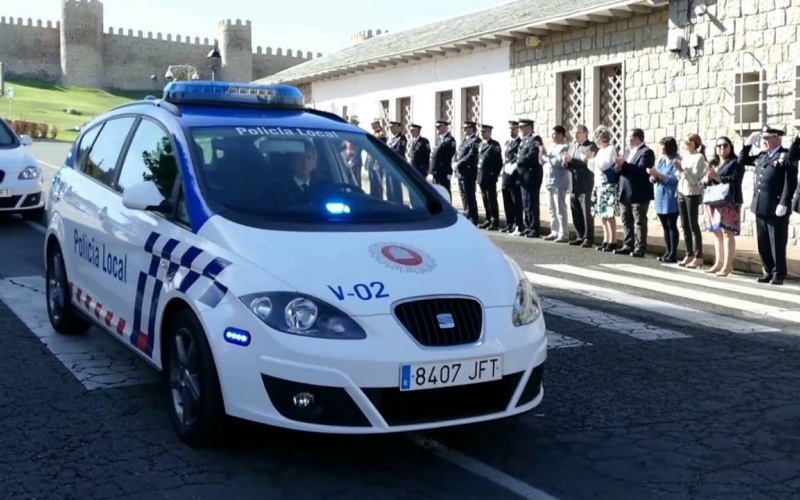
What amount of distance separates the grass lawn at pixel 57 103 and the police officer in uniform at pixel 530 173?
155 feet

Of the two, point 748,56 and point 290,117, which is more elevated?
point 748,56

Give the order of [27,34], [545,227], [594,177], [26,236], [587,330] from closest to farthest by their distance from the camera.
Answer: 1. [587,330]
2. [26,236]
3. [594,177]
4. [545,227]
5. [27,34]

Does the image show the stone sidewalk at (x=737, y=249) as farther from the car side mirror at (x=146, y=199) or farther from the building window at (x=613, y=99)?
the car side mirror at (x=146, y=199)

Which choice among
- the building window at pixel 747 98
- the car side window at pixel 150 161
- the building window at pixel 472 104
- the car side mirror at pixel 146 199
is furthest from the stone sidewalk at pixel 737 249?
the car side mirror at pixel 146 199

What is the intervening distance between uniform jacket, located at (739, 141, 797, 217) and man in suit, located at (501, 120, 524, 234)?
5200 mm

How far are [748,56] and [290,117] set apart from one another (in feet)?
37.7

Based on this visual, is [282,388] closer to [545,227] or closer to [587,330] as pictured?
[587,330]

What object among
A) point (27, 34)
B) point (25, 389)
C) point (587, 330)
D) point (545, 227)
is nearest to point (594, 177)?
point (545, 227)

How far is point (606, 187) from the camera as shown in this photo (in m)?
14.4

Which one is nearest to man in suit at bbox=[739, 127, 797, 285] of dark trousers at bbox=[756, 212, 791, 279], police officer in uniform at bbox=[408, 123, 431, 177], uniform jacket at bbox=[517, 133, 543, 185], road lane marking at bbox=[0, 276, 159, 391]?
dark trousers at bbox=[756, 212, 791, 279]

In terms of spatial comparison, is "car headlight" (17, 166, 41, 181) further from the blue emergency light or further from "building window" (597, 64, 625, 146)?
"building window" (597, 64, 625, 146)

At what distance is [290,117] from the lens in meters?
6.23

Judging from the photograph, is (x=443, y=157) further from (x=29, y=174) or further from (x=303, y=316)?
(x=303, y=316)

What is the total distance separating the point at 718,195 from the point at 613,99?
7.48m
